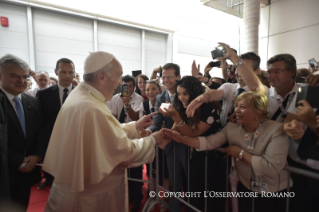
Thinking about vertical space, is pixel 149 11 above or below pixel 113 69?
above

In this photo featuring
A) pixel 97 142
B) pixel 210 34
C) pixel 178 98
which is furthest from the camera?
pixel 210 34

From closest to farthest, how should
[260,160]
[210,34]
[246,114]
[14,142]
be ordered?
[260,160]
[246,114]
[14,142]
[210,34]

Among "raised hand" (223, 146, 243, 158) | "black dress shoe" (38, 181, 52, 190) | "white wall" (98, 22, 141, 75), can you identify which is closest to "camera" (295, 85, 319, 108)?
"raised hand" (223, 146, 243, 158)

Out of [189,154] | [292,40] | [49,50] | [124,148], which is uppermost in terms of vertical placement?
[292,40]

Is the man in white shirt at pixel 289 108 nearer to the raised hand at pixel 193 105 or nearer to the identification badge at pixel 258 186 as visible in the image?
the identification badge at pixel 258 186

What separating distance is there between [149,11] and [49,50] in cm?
435

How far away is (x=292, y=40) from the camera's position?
6.16m

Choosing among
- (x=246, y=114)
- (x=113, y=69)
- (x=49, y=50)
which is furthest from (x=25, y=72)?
(x=49, y=50)

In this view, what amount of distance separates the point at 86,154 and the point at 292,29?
7664mm

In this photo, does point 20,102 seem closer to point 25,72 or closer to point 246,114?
point 25,72

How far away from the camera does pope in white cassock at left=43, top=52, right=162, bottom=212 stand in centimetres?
127

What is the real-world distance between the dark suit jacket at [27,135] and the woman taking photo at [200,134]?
5.04 ft

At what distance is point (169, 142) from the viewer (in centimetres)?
227

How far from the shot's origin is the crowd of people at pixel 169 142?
1310 mm
